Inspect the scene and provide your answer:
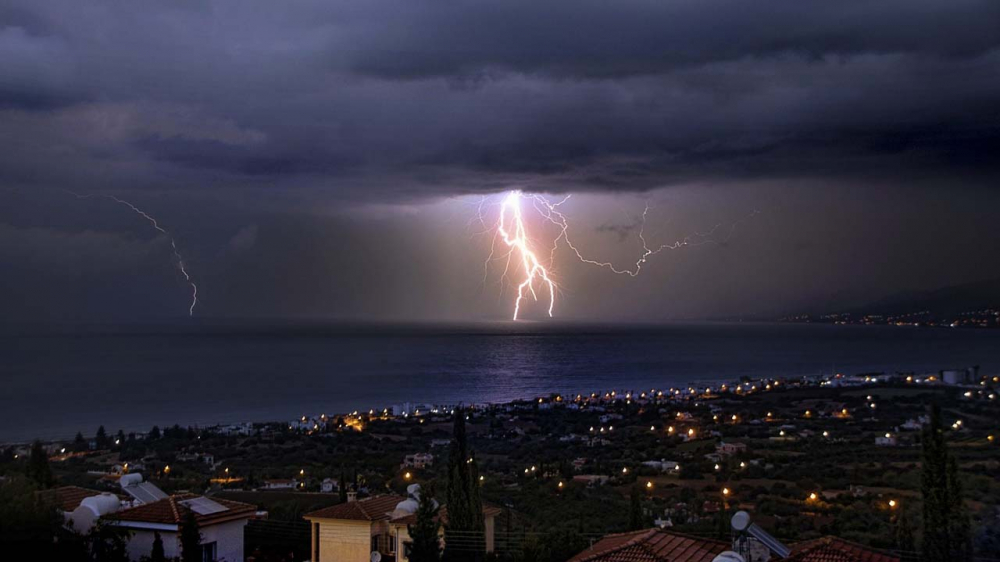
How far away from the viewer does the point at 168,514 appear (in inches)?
392

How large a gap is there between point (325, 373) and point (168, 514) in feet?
224

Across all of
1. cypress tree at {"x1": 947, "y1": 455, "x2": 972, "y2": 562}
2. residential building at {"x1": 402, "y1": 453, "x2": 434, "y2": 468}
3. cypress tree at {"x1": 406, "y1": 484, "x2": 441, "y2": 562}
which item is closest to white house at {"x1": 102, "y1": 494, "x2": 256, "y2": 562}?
cypress tree at {"x1": 406, "y1": 484, "x2": 441, "y2": 562}

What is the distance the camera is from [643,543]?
7.81 metres

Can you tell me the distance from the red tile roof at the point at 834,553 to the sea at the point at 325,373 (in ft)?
120

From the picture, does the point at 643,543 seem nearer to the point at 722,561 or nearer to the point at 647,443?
the point at 722,561

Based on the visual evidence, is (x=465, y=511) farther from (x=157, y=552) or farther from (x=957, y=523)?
(x=957, y=523)

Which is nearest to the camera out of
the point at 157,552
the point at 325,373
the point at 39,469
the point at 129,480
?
the point at 157,552

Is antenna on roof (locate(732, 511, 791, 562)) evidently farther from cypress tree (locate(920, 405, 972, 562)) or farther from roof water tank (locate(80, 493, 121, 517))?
roof water tank (locate(80, 493, 121, 517))

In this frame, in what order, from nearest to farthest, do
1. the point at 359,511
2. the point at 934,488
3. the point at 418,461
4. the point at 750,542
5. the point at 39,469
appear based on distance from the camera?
the point at 750,542, the point at 934,488, the point at 359,511, the point at 39,469, the point at 418,461

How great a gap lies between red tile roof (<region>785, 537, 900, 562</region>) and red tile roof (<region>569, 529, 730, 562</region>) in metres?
0.75

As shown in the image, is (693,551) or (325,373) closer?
(693,551)

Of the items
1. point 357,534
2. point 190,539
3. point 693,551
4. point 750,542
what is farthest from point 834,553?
point 190,539

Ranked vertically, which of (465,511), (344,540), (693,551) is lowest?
(344,540)

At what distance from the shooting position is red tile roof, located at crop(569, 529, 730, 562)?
24.8 feet
